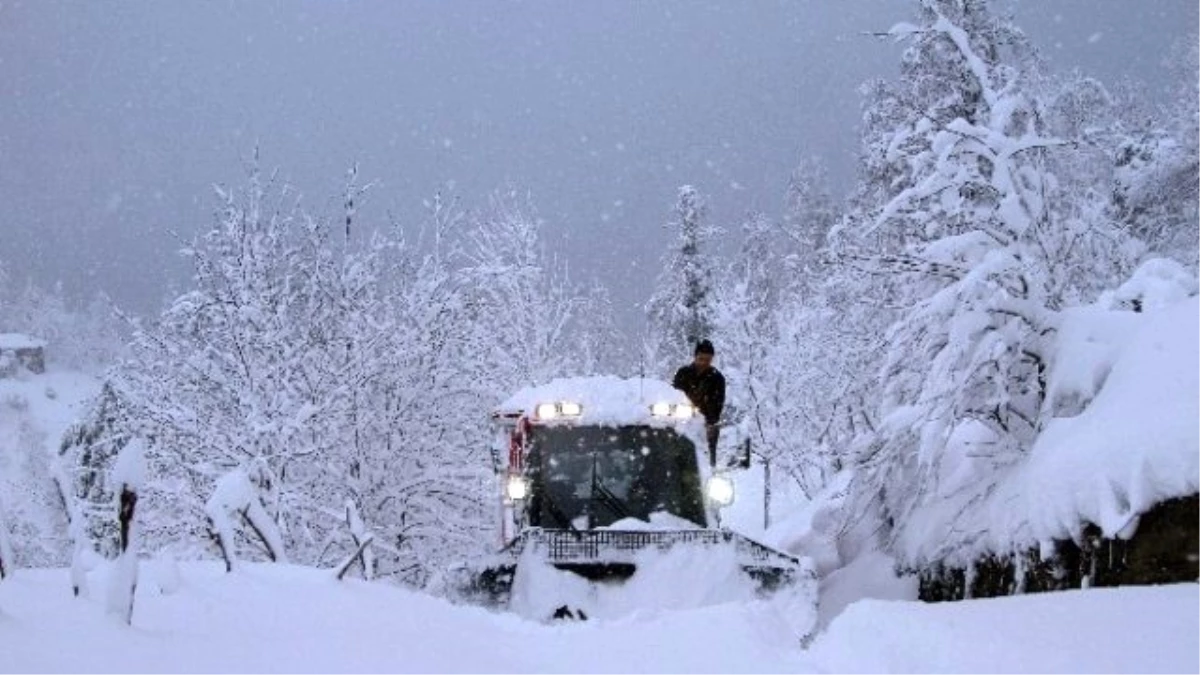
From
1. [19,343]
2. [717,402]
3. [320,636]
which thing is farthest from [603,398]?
[19,343]

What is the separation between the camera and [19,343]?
332 ft

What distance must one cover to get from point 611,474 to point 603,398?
0.69 metres

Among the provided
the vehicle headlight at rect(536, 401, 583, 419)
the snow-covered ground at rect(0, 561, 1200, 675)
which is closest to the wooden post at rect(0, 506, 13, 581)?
the snow-covered ground at rect(0, 561, 1200, 675)

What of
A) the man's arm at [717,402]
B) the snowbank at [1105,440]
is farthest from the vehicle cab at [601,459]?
the snowbank at [1105,440]

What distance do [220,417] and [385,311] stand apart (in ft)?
9.54

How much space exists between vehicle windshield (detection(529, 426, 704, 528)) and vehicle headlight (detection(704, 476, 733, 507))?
11cm

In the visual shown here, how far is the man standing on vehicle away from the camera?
11148 mm

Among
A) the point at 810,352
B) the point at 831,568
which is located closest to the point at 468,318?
the point at 831,568

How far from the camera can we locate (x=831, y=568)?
37.3ft

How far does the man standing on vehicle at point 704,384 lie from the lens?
1115cm

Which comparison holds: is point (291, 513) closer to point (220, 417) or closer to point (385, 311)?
point (220, 417)

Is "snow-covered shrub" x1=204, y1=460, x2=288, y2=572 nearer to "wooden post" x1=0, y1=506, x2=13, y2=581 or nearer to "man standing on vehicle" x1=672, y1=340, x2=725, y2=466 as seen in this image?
"wooden post" x1=0, y1=506, x2=13, y2=581

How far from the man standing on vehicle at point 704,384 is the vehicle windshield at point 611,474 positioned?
3.99 ft

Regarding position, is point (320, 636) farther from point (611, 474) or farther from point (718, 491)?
point (718, 491)
